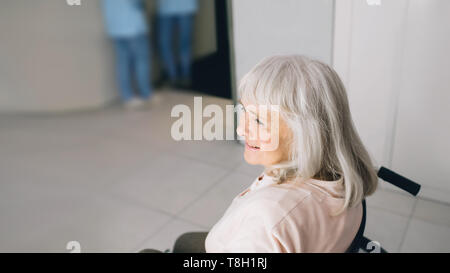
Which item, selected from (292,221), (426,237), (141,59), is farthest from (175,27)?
(426,237)

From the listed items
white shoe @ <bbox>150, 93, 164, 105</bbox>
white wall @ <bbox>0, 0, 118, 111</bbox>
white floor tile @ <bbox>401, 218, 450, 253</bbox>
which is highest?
white wall @ <bbox>0, 0, 118, 111</bbox>

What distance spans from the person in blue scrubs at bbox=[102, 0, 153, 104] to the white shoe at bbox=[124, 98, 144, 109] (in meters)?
0.24

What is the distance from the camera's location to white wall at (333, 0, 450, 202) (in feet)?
5.31

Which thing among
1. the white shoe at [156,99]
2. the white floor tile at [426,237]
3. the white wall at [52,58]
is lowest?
the white floor tile at [426,237]

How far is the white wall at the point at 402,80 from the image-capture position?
1.62 m

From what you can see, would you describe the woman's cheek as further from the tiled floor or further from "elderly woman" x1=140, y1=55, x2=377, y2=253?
the tiled floor

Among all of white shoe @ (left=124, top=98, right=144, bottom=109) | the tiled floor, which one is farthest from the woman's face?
white shoe @ (left=124, top=98, right=144, bottom=109)

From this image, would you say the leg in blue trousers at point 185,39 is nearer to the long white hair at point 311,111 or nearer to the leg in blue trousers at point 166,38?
the leg in blue trousers at point 166,38

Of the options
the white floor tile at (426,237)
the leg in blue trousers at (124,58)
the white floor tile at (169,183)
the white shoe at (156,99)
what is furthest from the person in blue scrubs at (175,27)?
the white floor tile at (426,237)

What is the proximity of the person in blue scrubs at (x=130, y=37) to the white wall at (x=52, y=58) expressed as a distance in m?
0.45

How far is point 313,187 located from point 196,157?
1.67 meters

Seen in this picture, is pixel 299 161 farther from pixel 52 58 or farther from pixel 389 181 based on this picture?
pixel 52 58

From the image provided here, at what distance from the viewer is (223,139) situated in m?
2.55

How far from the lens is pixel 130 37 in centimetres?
188
